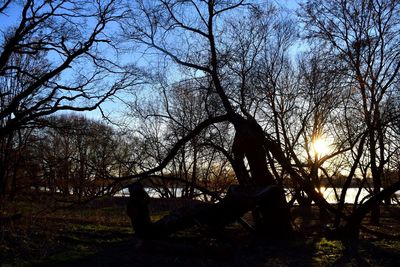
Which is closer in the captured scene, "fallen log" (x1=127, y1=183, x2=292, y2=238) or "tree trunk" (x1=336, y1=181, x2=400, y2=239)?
"fallen log" (x1=127, y1=183, x2=292, y2=238)

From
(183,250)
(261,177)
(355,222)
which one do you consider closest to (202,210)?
(183,250)

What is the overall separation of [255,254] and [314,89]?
33.2ft

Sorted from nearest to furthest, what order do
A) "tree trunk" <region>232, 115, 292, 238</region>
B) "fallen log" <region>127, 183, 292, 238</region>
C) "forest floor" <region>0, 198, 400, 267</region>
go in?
"forest floor" <region>0, 198, 400, 267</region> < "fallen log" <region>127, 183, 292, 238</region> < "tree trunk" <region>232, 115, 292, 238</region>

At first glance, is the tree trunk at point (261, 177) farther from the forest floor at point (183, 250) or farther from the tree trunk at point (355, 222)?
the tree trunk at point (355, 222)

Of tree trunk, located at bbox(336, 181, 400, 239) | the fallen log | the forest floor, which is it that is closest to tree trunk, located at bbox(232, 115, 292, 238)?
the fallen log

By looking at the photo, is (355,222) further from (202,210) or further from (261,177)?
(202,210)

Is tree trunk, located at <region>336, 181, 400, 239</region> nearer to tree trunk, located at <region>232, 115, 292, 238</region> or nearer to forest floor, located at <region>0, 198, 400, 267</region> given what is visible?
forest floor, located at <region>0, 198, 400, 267</region>

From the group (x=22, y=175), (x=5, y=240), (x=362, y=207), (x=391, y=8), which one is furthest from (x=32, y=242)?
(x=22, y=175)

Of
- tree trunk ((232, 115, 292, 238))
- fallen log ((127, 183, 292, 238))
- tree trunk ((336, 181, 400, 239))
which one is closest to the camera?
fallen log ((127, 183, 292, 238))

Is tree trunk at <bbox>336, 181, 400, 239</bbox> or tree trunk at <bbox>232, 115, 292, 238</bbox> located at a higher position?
tree trunk at <bbox>232, 115, 292, 238</bbox>

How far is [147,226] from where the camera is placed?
30.1 feet

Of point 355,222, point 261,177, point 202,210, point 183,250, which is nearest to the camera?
point 183,250

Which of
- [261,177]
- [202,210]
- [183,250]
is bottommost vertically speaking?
[183,250]

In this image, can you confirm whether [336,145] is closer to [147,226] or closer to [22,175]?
[147,226]
